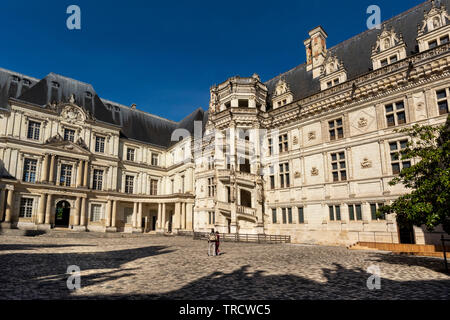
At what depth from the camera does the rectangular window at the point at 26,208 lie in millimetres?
33281

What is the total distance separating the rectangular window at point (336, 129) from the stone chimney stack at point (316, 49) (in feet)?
22.6

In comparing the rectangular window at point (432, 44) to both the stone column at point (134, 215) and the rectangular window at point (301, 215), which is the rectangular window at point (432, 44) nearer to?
the rectangular window at point (301, 215)

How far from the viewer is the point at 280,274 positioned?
982 cm

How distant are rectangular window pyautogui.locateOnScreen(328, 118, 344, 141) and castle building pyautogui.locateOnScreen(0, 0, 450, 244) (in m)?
0.09

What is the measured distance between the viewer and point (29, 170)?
3475cm

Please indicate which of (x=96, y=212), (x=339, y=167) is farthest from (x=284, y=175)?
(x=96, y=212)

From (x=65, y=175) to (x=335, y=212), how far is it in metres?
31.7

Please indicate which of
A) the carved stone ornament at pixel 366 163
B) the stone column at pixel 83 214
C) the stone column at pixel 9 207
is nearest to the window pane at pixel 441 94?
the carved stone ornament at pixel 366 163

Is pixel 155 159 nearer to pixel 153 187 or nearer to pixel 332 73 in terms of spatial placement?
pixel 153 187

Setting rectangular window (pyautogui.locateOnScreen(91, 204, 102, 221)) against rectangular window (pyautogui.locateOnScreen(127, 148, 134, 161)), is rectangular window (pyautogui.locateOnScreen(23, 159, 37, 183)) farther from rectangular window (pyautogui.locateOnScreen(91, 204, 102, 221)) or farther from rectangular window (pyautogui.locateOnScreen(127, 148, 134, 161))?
rectangular window (pyautogui.locateOnScreen(127, 148, 134, 161))

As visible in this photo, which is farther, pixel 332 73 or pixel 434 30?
pixel 332 73
